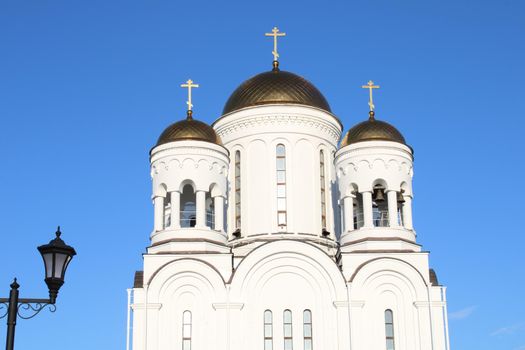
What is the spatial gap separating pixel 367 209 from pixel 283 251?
Answer: 2.66 metres

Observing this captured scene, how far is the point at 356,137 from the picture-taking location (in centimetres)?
2302

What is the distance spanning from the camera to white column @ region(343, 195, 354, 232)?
22453mm

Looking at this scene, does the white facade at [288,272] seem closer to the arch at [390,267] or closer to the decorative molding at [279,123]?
the arch at [390,267]

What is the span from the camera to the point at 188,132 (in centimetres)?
2280

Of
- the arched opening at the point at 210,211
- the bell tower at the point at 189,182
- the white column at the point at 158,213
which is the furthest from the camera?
the arched opening at the point at 210,211

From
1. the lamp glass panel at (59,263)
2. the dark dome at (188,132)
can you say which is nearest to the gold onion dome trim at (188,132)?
the dark dome at (188,132)

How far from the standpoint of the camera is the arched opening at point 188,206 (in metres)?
24.1

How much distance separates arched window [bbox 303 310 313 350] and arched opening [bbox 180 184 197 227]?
15.8ft

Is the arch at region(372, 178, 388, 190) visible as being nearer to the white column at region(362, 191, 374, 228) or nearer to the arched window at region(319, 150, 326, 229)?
the white column at region(362, 191, 374, 228)

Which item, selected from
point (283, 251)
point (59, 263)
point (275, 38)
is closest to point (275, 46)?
point (275, 38)

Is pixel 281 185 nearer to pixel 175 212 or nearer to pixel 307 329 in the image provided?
pixel 175 212

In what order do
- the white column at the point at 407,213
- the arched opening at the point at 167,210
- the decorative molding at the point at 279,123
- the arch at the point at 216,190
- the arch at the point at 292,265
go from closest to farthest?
the arch at the point at 292,265 → the white column at the point at 407,213 → the arch at the point at 216,190 → the arched opening at the point at 167,210 → the decorative molding at the point at 279,123

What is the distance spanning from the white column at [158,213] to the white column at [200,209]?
106cm

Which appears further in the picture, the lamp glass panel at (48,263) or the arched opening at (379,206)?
the arched opening at (379,206)
